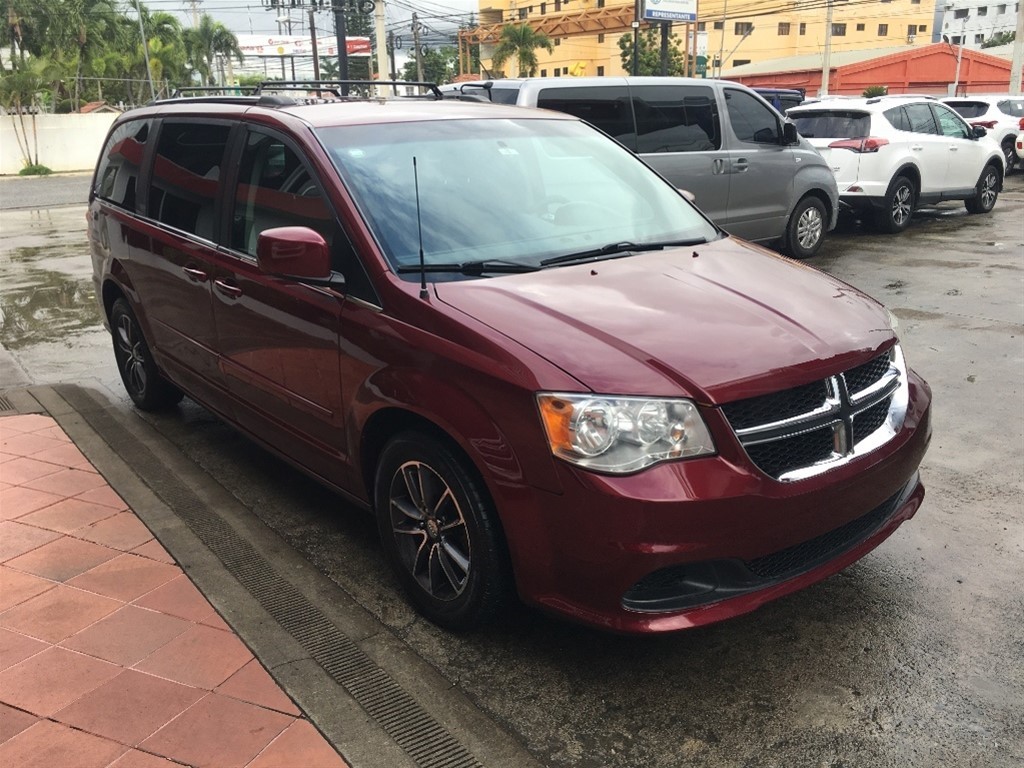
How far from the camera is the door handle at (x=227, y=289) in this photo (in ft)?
13.1

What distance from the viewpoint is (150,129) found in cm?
511

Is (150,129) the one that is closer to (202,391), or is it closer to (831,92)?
(202,391)

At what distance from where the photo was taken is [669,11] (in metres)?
33.1

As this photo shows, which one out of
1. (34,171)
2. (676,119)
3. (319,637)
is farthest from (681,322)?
(34,171)

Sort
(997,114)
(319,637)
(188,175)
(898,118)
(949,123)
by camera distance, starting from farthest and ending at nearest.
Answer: (997,114) → (949,123) → (898,118) → (188,175) → (319,637)

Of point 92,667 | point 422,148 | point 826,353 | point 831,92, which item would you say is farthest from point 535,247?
point 831,92

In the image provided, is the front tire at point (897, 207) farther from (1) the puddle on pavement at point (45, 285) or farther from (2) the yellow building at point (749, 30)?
(2) the yellow building at point (749, 30)

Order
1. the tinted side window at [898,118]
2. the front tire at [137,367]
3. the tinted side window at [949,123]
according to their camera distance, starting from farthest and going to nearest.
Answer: the tinted side window at [949,123] → the tinted side window at [898,118] → the front tire at [137,367]

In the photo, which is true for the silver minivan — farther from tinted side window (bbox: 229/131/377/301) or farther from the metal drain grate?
the metal drain grate

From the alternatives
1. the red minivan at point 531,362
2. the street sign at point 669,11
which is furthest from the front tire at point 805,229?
the street sign at point 669,11

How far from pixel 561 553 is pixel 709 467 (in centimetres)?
50

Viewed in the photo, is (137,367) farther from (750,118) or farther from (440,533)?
(750,118)

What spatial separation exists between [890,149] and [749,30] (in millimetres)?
70200

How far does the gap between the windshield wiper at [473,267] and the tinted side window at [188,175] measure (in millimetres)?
1454
